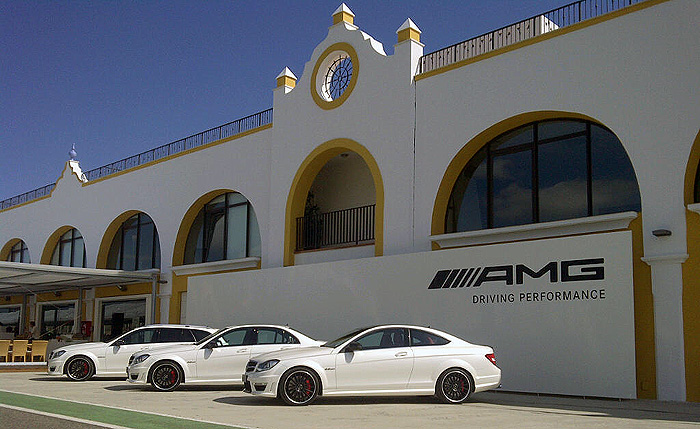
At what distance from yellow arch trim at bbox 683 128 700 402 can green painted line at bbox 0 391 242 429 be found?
8511 millimetres

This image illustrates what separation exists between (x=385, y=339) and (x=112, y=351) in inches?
303

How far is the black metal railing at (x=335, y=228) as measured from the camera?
21.4m

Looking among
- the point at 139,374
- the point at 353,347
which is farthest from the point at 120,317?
the point at 353,347

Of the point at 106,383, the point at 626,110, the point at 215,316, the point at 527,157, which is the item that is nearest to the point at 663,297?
the point at 626,110

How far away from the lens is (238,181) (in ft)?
82.1

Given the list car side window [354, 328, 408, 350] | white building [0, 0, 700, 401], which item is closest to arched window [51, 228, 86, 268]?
white building [0, 0, 700, 401]

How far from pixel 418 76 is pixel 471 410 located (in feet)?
32.5

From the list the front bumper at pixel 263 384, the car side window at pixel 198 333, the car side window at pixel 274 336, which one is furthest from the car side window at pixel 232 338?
the front bumper at pixel 263 384

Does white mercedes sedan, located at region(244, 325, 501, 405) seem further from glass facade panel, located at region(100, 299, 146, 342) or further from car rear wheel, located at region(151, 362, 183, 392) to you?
glass facade panel, located at region(100, 299, 146, 342)

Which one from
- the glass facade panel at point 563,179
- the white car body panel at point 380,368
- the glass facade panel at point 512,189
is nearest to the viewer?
the white car body panel at point 380,368

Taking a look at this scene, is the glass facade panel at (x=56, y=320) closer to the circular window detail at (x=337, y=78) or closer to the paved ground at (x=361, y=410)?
the circular window detail at (x=337, y=78)

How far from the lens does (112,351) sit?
17.5 metres

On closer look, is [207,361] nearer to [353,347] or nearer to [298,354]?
[298,354]

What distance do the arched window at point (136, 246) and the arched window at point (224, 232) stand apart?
240cm
